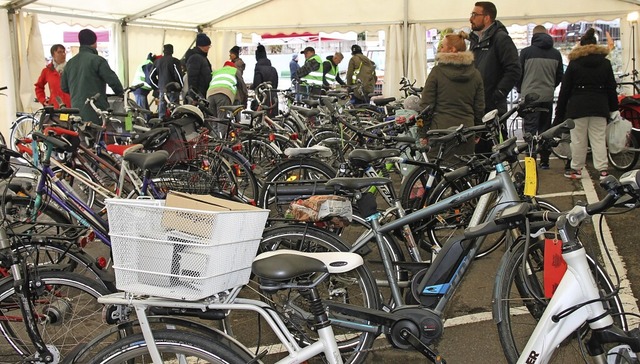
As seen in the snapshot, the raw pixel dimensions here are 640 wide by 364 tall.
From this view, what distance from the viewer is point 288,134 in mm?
8062

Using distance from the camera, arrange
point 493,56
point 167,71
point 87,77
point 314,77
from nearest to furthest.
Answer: point 493,56, point 87,77, point 167,71, point 314,77

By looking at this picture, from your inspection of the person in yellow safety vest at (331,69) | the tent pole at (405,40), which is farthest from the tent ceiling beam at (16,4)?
the tent pole at (405,40)

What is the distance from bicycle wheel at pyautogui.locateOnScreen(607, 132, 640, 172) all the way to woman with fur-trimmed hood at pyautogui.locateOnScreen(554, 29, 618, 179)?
625 mm

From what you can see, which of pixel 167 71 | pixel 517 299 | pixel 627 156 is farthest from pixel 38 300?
pixel 167 71

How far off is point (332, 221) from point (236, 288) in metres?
1.11

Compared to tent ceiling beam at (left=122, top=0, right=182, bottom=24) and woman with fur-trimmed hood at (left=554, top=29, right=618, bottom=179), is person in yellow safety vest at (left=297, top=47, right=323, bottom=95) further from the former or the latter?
woman with fur-trimmed hood at (left=554, top=29, right=618, bottom=179)

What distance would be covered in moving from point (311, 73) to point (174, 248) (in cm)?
1138

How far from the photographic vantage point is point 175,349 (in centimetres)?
192

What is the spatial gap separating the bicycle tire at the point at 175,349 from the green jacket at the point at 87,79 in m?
5.93

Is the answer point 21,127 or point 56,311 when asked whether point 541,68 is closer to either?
→ point 56,311

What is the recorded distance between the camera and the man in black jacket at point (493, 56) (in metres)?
5.79

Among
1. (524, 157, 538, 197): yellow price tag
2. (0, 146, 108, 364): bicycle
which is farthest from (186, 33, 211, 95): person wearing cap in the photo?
(524, 157, 538, 197): yellow price tag

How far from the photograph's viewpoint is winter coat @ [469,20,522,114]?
5777mm

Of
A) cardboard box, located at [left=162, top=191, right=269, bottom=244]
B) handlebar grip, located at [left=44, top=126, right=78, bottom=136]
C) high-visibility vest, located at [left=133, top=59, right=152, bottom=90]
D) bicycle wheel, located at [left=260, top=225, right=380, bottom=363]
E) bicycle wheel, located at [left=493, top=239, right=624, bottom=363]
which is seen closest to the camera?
cardboard box, located at [left=162, top=191, right=269, bottom=244]
